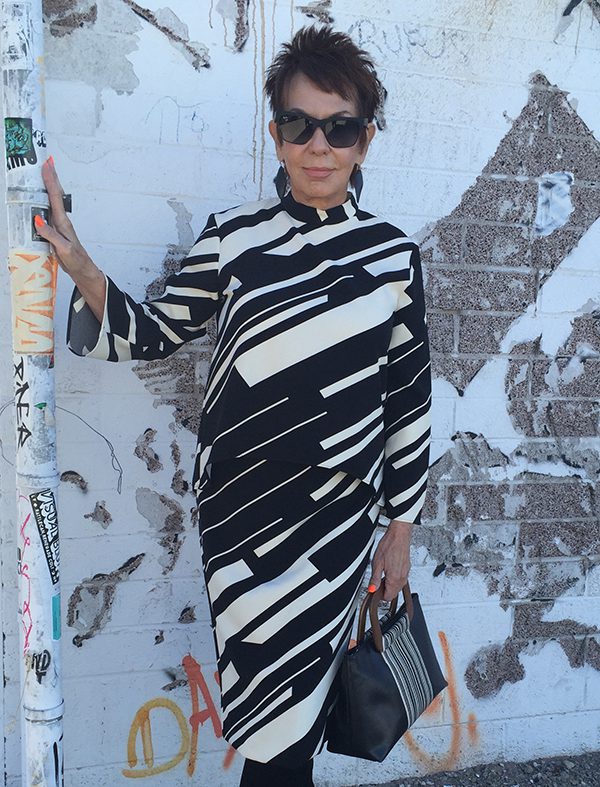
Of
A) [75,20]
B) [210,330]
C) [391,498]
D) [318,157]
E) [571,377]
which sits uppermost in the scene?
[75,20]

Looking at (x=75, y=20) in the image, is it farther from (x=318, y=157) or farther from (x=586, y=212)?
(x=586, y=212)

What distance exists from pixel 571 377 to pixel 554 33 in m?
1.17

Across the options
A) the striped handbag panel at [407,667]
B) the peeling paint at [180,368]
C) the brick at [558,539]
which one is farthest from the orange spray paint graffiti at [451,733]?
the peeling paint at [180,368]

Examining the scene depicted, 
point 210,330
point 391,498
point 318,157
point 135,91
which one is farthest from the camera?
point 210,330

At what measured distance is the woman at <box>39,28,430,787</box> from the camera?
1980 millimetres

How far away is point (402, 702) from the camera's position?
2074mm

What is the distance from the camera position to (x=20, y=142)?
5.83 ft

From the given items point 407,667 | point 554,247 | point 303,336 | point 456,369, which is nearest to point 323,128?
point 303,336

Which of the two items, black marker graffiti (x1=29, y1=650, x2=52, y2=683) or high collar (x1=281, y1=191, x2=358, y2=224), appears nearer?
black marker graffiti (x1=29, y1=650, x2=52, y2=683)

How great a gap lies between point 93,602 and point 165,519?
1.08 ft

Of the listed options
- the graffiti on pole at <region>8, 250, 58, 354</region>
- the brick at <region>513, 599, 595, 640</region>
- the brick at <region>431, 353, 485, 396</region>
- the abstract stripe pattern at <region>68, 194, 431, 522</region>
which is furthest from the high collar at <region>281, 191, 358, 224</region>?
the brick at <region>513, 599, 595, 640</region>

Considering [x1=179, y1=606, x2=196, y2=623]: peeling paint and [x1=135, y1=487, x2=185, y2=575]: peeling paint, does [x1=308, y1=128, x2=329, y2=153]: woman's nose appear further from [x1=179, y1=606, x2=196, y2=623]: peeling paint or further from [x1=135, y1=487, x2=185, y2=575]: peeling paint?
[x1=179, y1=606, x2=196, y2=623]: peeling paint

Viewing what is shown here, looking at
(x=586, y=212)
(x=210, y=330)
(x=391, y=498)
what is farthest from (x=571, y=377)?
(x=210, y=330)

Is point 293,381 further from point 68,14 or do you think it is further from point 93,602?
point 68,14
